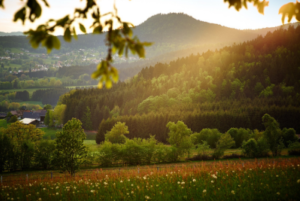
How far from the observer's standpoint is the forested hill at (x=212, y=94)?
92.2m

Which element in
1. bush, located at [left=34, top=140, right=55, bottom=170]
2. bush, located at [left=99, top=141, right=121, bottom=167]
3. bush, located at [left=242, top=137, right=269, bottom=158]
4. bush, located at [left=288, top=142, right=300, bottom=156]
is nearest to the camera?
bush, located at [left=34, top=140, right=55, bottom=170]

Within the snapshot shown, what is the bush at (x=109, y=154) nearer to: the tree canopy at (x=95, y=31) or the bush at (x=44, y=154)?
the bush at (x=44, y=154)

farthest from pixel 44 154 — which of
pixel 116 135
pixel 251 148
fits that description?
pixel 251 148

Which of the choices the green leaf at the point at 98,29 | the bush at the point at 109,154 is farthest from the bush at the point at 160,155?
the green leaf at the point at 98,29

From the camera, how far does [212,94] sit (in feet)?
438

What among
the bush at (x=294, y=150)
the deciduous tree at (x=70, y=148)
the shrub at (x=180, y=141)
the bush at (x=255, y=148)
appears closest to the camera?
the deciduous tree at (x=70, y=148)

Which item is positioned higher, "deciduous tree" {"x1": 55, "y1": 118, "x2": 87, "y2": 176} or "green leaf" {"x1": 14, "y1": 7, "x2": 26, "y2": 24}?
"green leaf" {"x1": 14, "y1": 7, "x2": 26, "y2": 24}

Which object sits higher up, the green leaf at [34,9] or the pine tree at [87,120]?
the green leaf at [34,9]

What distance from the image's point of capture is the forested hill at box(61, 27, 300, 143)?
9219 centimetres

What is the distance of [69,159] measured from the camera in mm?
24250

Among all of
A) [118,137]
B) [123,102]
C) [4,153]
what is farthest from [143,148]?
[123,102]

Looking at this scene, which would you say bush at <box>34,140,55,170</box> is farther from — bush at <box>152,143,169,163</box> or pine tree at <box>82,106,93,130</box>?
Answer: pine tree at <box>82,106,93,130</box>

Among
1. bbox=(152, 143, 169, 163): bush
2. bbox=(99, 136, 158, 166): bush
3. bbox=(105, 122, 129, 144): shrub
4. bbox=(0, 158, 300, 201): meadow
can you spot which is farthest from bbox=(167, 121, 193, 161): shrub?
bbox=(0, 158, 300, 201): meadow

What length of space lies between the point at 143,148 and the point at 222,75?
114546 millimetres
